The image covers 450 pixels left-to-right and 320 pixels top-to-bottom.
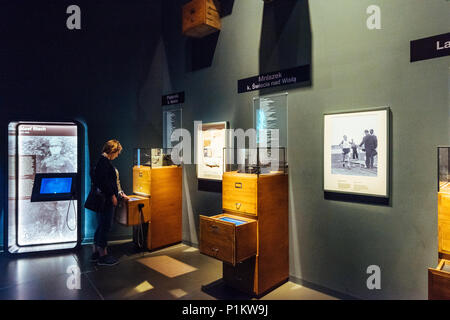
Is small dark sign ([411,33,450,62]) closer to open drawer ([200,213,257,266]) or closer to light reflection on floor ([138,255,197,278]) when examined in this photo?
open drawer ([200,213,257,266])

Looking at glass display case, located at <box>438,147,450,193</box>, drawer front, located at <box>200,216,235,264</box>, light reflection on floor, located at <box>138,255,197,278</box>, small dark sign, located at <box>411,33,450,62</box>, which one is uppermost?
small dark sign, located at <box>411,33,450,62</box>

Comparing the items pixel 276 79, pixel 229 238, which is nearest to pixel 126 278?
pixel 229 238

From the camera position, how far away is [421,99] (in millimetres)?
2416

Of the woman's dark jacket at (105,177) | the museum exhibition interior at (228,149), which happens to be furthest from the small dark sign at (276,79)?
the woman's dark jacket at (105,177)

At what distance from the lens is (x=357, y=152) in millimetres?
2764

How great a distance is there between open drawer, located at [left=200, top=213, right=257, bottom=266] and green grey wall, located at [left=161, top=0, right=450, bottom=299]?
68 cm

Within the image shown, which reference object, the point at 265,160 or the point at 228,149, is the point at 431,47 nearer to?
the point at 265,160

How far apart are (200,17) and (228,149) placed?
1781 millimetres

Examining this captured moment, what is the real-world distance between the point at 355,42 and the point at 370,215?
1626 millimetres

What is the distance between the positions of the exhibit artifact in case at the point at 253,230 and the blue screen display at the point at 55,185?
2.29 m

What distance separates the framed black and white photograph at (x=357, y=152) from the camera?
8.56 ft

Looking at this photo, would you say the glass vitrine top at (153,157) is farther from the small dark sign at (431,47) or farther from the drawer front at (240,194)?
the small dark sign at (431,47)

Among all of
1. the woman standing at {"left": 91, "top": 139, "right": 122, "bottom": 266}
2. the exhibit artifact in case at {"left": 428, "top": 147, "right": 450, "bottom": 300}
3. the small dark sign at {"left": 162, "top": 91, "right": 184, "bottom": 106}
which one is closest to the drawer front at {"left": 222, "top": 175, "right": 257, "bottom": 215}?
the exhibit artifact in case at {"left": 428, "top": 147, "right": 450, "bottom": 300}

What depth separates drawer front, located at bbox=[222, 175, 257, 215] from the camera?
2.87 m
